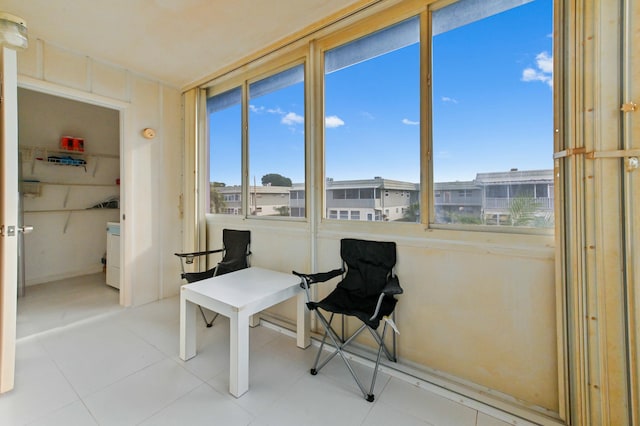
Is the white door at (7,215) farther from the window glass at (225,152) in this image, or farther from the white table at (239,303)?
the window glass at (225,152)

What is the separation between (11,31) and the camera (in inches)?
68.9

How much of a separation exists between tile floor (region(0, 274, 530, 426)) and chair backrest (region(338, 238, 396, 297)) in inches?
23.4

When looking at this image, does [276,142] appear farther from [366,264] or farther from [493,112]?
[493,112]

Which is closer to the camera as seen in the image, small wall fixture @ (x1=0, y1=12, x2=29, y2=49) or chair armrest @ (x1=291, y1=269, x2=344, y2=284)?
small wall fixture @ (x1=0, y1=12, x2=29, y2=49)

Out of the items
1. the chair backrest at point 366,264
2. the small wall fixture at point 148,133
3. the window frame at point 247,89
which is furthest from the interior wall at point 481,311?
the small wall fixture at point 148,133

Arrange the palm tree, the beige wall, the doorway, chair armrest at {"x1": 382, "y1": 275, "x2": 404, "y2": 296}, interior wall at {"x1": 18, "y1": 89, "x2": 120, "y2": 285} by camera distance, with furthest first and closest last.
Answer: interior wall at {"x1": 18, "y1": 89, "x2": 120, "y2": 285} → the doorway → the palm tree → the beige wall → chair armrest at {"x1": 382, "y1": 275, "x2": 404, "y2": 296}

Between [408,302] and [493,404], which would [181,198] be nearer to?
[408,302]

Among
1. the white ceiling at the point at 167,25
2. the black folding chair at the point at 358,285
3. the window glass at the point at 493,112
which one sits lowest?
the black folding chair at the point at 358,285

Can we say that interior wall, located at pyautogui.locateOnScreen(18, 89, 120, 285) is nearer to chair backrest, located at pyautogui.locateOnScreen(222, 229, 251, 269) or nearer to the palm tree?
the palm tree

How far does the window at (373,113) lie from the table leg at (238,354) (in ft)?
3.91

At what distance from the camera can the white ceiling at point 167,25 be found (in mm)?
2084

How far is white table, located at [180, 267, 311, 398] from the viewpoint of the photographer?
5.65 feet

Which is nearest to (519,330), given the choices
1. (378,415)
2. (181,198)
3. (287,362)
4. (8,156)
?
(378,415)

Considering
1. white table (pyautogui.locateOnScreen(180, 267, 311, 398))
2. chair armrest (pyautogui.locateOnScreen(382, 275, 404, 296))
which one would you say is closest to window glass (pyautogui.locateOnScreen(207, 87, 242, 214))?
white table (pyautogui.locateOnScreen(180, 267, 311, 398))
